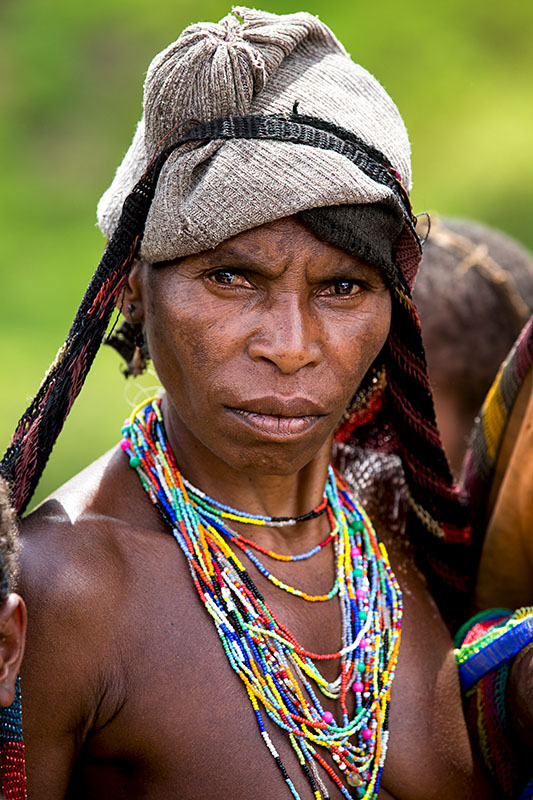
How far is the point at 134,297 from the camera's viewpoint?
219 centimetres

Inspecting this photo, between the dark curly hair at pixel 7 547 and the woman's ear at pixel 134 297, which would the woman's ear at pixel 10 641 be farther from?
the woman's ear at pixel 134 297

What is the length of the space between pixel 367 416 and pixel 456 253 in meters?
1.48

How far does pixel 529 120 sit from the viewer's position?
8.95 meters

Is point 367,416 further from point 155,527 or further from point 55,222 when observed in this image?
point 55,222

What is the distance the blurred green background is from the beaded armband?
5.83 metres

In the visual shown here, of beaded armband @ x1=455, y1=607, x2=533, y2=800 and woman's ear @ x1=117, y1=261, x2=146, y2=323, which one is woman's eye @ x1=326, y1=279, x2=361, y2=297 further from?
beaded armband @ x1=455, y1=607, x2=533, y2=800

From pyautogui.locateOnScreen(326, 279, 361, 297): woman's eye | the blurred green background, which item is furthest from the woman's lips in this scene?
the blurred green background

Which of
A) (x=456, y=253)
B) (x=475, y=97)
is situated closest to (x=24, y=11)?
(x=475, y=97)

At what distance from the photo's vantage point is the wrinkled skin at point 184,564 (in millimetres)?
1865

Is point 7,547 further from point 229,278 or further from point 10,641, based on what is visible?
point 229,278

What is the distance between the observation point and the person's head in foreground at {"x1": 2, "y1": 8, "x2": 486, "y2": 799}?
75.3 inches

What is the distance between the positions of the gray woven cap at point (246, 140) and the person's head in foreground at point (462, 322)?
63.0 inches

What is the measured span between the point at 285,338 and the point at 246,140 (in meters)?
0.36

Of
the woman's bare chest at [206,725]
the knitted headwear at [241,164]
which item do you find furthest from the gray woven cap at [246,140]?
the woman's bare chest at [206,725]
